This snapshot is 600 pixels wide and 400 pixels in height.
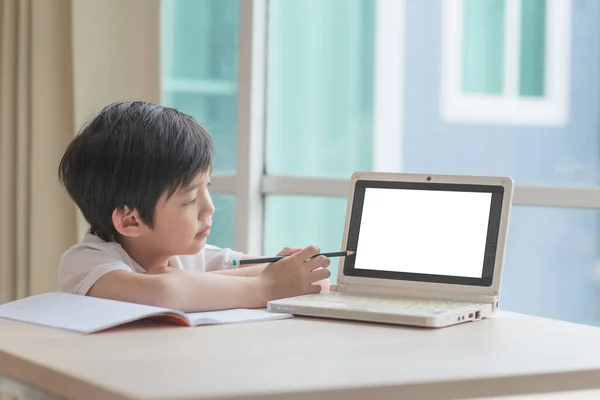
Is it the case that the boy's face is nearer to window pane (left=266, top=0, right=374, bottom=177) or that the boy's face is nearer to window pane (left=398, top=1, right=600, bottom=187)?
window pane (left=398, top=1, right=600, bottom=187)

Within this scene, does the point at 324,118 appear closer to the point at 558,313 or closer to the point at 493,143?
the point at 493,143

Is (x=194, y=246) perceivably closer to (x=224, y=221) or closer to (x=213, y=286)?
(x=213, y=286)

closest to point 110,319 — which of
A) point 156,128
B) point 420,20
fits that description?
point 156,128

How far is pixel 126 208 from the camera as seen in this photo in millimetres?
1527

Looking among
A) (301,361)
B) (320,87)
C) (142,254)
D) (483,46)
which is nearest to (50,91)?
(320,87)

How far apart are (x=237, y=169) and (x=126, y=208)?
133 centimetres

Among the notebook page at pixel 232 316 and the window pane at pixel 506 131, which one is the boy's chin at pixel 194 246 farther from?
the window pane at pixel 506 131

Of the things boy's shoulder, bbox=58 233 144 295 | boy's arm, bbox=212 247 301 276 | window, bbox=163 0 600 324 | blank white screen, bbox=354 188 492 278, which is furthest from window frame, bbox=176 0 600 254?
boy's shoulder, bbox=58 233 144 295

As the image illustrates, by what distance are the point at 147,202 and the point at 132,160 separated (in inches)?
2.8

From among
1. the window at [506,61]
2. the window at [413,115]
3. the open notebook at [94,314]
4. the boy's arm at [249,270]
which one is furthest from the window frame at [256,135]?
the open notebook at [94,314]

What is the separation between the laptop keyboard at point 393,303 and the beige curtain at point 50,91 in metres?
1.49

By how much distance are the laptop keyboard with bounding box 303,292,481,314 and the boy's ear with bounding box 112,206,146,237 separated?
302 millimetres

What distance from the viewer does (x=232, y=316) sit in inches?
52.0

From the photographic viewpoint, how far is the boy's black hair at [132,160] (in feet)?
4.98
